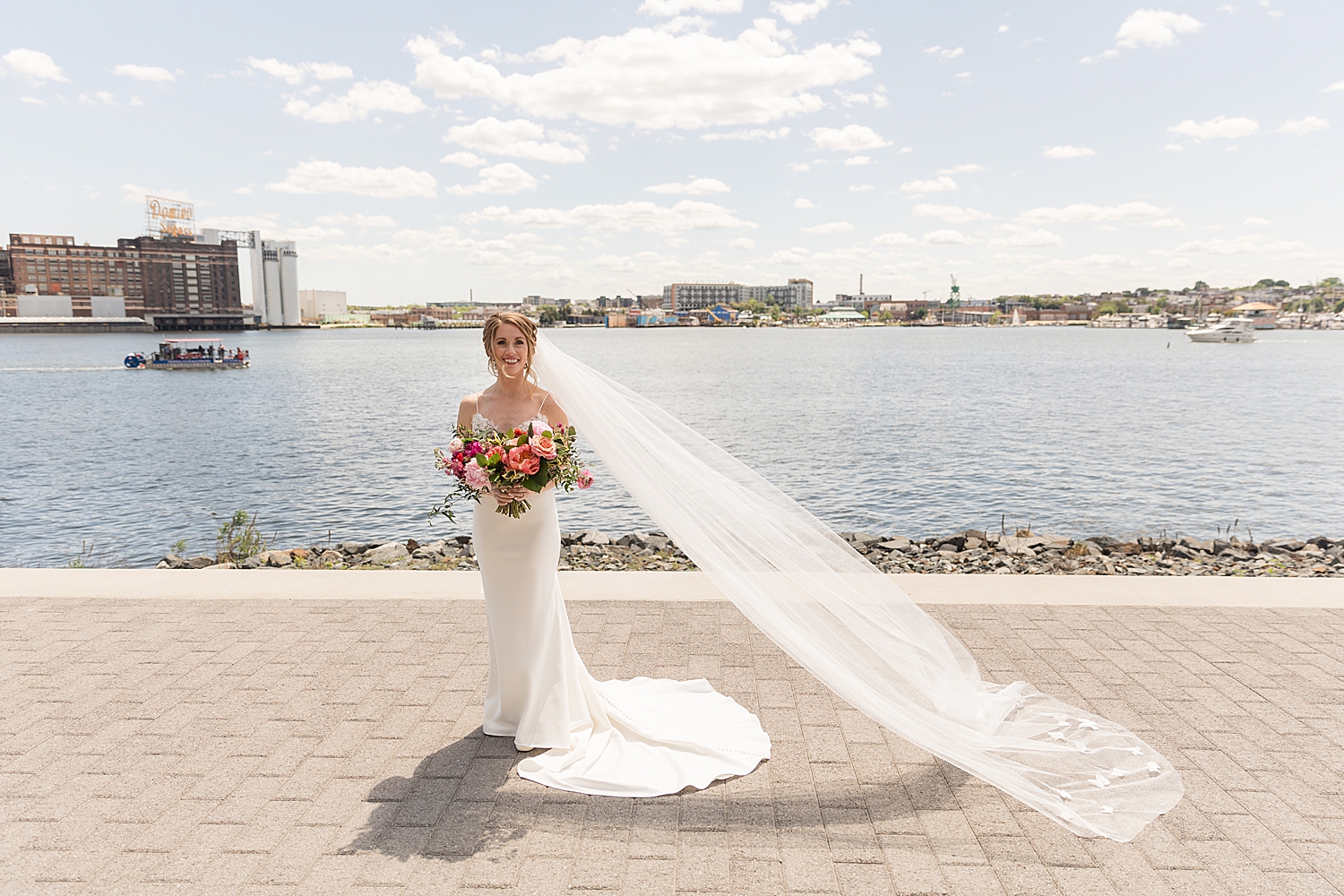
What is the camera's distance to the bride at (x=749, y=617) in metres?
4.45

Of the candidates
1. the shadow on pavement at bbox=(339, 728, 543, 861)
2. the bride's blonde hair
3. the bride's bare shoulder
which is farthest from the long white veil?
the shadow on pavement at bbox=(339, 728, 543, 861)

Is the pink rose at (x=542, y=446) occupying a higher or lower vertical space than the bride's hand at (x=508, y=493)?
higher

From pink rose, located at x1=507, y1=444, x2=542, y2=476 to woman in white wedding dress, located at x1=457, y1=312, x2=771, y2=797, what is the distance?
177 mm

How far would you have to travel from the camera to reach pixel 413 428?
1350 inches

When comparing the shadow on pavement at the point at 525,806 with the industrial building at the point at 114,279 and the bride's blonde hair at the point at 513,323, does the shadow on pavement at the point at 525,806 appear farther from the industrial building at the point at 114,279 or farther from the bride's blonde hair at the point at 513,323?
the industrial building at the point at 114,279

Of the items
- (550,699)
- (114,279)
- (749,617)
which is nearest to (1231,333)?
(749,617)

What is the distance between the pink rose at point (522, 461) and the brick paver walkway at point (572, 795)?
1.70 meters

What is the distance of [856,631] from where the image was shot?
468cm

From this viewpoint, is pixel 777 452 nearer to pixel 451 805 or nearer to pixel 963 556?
pixel 963 556

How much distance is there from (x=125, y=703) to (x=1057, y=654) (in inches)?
259

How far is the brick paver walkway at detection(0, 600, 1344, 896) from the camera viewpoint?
11.9 ft

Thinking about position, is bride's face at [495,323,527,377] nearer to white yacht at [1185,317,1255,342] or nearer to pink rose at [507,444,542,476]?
pink rose at [507,444,542,476]

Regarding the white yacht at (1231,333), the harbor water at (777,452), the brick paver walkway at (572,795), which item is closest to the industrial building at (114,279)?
the harbor water at (777,452)

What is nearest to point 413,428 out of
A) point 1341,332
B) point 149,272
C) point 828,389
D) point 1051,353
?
point 828,389
